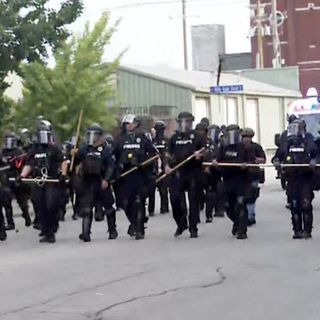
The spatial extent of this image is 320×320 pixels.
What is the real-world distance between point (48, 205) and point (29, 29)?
9669mm

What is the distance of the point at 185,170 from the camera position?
15930 mm

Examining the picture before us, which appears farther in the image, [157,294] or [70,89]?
[70,89]

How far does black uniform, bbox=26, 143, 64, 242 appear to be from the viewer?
15.9 metres

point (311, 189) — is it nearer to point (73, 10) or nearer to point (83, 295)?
point (83, 295)

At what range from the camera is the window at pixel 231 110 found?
141 feet

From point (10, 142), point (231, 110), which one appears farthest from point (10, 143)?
point (231, 110)

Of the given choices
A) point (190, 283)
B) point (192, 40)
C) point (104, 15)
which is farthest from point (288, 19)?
point (190, 283)

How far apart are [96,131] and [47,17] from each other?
9.90 meters

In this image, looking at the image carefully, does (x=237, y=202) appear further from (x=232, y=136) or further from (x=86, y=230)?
(x=86, y=230)

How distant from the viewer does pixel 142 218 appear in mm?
15930

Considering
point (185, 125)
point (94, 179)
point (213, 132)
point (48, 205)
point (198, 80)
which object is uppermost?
point (198, 80)

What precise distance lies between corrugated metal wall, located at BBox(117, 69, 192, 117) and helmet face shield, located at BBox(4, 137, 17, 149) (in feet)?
67.9

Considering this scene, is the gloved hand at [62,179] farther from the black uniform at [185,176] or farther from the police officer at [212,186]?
the police officer at [212,186]

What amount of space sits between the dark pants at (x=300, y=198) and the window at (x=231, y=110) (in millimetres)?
27615
